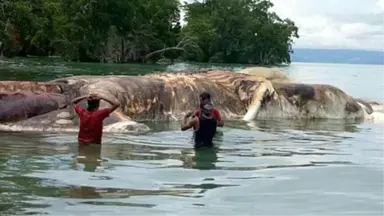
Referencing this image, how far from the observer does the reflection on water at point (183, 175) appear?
7.01 metres

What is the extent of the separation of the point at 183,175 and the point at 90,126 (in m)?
2.73

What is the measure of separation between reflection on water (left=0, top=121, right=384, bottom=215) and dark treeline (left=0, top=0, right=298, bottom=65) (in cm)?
2273

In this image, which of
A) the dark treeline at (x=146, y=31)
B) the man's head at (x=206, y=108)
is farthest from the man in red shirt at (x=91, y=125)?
the dark treeline at (x=146, y=31)

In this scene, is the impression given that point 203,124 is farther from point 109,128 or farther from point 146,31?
Result: point 146,31

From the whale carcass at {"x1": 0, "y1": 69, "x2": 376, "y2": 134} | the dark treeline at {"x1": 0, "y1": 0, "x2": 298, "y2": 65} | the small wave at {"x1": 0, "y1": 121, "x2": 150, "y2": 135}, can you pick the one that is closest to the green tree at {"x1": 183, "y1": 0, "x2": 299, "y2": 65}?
the dark treeline at {"x1": 0, "y1": 0, "x2": 298, "y2": 65}

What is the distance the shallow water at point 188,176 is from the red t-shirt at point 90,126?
0.73ft

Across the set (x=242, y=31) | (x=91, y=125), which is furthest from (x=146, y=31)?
(x=91, y=125)

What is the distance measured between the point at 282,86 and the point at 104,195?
33.8 feet

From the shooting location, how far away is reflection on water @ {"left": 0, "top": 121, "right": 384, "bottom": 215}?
23.0 feet

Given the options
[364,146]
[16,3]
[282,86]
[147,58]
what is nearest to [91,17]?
[147,58]

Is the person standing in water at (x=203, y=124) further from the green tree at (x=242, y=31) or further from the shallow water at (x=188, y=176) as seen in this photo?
the green tree at (x=242, y=31)

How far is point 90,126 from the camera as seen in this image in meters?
10.9

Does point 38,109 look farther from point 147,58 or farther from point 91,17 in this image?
point 147,58

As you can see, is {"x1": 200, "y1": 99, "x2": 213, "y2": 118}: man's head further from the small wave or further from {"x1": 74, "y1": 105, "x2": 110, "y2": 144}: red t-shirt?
the small wave
